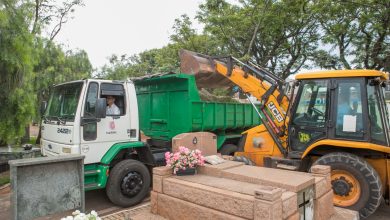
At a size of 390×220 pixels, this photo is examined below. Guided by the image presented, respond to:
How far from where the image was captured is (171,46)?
18.7 m

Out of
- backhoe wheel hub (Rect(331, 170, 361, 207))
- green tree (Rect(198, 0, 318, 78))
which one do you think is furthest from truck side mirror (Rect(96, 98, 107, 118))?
green tree (Rect(198, 0, 318, 78))

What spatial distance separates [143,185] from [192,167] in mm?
1941

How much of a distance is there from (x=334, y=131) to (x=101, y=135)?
13.6ft

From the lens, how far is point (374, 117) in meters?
4.94

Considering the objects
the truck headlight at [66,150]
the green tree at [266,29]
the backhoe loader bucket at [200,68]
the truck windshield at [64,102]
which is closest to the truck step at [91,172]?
the truck headlight at [66,150]

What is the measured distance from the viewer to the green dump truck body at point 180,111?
647cm

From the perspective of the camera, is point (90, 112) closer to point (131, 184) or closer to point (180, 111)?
point (131, 184)

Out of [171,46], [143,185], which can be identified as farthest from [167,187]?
[171,46]

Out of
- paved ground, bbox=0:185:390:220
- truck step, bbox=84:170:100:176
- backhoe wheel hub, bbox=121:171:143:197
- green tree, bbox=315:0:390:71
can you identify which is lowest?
paved ground, bbox=0:185:390:220

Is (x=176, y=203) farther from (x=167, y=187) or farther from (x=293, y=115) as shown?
(x=293, y=115)

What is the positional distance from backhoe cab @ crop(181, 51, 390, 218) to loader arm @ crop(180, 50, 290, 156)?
0.07 feet

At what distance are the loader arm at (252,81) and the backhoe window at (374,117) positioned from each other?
155cm

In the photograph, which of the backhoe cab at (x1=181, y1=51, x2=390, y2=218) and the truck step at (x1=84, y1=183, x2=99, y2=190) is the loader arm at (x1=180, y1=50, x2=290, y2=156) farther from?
the truck step at (x1=84, y1=183, x2=99, y2=190)

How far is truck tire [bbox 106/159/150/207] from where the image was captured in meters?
5.23
